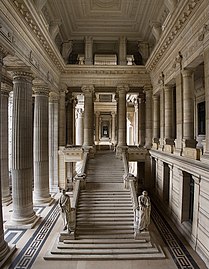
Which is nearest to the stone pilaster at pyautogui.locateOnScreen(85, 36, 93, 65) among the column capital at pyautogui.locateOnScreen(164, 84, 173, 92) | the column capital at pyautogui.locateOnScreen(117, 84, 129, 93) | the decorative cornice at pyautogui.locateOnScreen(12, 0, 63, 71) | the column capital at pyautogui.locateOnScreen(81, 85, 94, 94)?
the column capital at pyautogui.locateOnScreen(81, 85, 94, 94)

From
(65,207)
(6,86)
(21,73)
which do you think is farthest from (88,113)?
(65,207)

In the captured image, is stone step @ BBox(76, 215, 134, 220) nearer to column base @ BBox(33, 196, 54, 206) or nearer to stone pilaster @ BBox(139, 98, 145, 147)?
column base @ BBox(33, 196, 54, 206)

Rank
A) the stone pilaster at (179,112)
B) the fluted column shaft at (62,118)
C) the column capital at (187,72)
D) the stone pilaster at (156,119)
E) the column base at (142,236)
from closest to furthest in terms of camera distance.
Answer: the column base at (142,236) < the column capital at (187,72) < the stone pilaster at (179,112) < the stone pilaster at (156,119) < the fluted column shaft at (62,118)

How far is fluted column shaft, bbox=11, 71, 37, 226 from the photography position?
12875 mm

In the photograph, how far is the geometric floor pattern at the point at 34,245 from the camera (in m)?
9.74

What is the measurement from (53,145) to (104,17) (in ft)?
40.2

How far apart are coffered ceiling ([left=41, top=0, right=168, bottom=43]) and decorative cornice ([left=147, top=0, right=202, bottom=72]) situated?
263 cm

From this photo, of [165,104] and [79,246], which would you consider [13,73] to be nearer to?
[79,246]

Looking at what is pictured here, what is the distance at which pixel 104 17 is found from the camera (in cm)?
1919

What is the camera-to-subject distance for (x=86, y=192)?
14.9 m

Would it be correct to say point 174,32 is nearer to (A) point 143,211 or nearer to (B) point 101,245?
(A) point 143,211

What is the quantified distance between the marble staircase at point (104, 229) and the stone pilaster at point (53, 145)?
600 centimetres

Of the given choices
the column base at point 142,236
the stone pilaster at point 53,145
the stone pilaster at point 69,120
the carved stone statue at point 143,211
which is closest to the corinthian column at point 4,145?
the stone pilaster at point 53,145

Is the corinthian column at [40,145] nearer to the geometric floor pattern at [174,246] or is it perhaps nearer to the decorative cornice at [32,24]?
the decorative cornice at [32,24]
